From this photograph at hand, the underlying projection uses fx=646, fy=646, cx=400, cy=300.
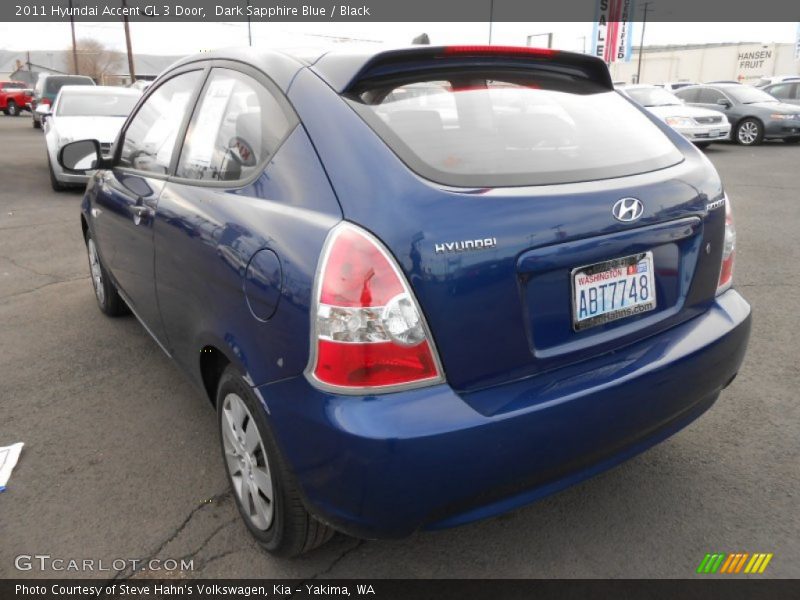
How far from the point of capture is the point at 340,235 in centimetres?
174

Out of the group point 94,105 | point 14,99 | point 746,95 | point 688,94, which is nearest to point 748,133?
point 746,95

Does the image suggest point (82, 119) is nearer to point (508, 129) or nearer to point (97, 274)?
point (97, 274)

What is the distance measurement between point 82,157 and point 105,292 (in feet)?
3.69

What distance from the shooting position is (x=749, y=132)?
16.2 meters

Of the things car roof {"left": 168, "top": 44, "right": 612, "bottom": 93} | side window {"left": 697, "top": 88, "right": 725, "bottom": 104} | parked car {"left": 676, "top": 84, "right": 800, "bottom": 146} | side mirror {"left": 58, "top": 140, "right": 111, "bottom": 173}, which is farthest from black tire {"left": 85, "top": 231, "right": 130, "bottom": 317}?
side window {"left": 697, "top": 88, "right": 725, "bottom": 104}

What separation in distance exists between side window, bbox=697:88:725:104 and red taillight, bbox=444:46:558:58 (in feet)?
53.8

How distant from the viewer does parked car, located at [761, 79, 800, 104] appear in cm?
1897

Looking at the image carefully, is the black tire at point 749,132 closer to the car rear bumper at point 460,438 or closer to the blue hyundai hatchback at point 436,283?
the blue hyundai hatchback at point 436,283

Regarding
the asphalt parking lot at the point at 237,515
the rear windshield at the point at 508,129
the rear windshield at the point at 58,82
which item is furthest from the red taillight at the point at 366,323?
the rear windshield at the point at 58,82

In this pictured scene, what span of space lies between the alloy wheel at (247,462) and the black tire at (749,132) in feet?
56.2

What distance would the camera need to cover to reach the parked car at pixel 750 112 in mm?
15688

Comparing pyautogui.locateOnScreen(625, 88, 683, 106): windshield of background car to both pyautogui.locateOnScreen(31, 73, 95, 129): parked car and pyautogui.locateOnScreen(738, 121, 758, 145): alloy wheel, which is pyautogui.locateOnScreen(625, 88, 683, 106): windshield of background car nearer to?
pyautogui.locateOnScreen(738, 121, 758, 145): alloy wheel

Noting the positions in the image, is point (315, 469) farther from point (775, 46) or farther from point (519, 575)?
point (775, 46)

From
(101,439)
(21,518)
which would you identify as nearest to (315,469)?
(21,518)
